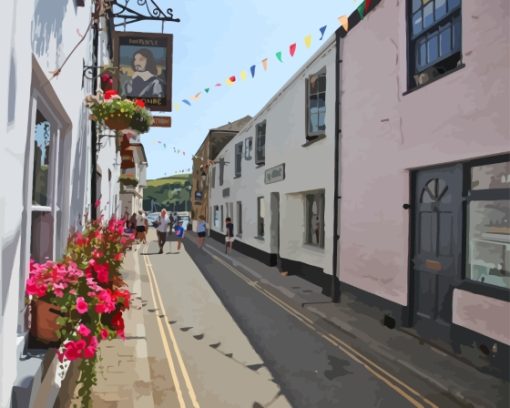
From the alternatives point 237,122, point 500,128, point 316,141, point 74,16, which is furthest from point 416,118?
point 237,122

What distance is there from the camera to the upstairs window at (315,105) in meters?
11.9

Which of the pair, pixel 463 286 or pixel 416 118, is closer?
pixel 463 286

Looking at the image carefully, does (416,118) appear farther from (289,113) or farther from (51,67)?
(289,113)

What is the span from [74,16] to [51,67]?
1559 mm

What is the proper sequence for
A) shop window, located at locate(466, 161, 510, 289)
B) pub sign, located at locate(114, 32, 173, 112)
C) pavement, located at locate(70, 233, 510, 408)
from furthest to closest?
pub sign, located at locate(114, 32, 173, 112) < shop window, located at locate(466, 161, 510, 289) < pavement, located at locate(70, 233, 510, 408)

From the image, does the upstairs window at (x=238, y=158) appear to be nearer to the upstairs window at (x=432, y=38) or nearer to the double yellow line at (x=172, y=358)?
the double yellow line at (x=172, y=358)

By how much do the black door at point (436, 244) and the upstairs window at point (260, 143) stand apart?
10587 millimetres

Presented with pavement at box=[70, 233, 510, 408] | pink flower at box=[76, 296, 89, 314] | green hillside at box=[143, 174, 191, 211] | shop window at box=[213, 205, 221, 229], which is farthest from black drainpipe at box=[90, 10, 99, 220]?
green hillside at box=[143, 174, 191, 211]

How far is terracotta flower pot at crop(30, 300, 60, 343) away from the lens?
3551 millimetres

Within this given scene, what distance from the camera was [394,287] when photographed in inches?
307

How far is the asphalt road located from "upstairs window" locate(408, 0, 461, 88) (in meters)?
4.51

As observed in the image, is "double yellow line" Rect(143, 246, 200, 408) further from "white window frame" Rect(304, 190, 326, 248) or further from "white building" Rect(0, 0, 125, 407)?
"white window frame" Rect(304, 190, 326, 248)

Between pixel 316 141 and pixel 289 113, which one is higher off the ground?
pixel 289 113

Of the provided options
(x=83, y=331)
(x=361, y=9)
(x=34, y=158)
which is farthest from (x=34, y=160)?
(x=361, y=9)
